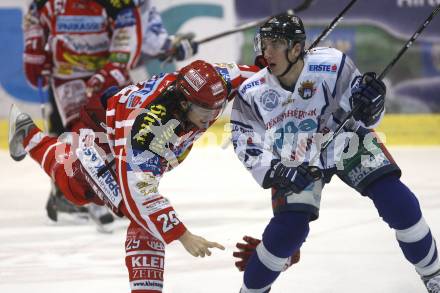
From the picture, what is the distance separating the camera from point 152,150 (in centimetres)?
298

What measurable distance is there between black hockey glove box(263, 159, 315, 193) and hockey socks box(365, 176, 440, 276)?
0.82 ft

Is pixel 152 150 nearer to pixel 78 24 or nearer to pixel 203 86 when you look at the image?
pixel 203 86

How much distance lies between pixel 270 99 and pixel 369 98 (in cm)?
35

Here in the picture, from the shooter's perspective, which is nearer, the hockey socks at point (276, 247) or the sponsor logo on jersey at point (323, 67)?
the hockey socks at point (276, 247)

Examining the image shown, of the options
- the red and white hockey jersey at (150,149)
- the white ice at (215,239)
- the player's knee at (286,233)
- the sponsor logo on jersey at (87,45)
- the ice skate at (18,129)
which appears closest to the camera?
the red and white hockey jersey at (150,149)

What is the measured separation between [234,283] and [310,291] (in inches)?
13.2

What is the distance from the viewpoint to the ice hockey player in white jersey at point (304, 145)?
309 cm

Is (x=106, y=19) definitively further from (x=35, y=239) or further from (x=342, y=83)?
(x=342, y=83)

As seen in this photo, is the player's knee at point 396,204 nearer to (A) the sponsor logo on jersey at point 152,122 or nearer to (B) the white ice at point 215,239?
(B) the white ice at point 215,239

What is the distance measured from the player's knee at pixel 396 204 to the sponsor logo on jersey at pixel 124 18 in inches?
83.7

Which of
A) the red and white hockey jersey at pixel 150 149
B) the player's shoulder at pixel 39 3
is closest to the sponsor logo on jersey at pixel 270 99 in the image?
the red and white hockey jersey at pixel 150 149

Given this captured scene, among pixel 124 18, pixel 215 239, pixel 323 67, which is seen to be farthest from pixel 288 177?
pixel 124 18

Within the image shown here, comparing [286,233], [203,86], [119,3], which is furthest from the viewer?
[119,3]

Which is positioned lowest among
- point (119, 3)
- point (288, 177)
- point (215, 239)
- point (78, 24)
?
point (215, 239)
